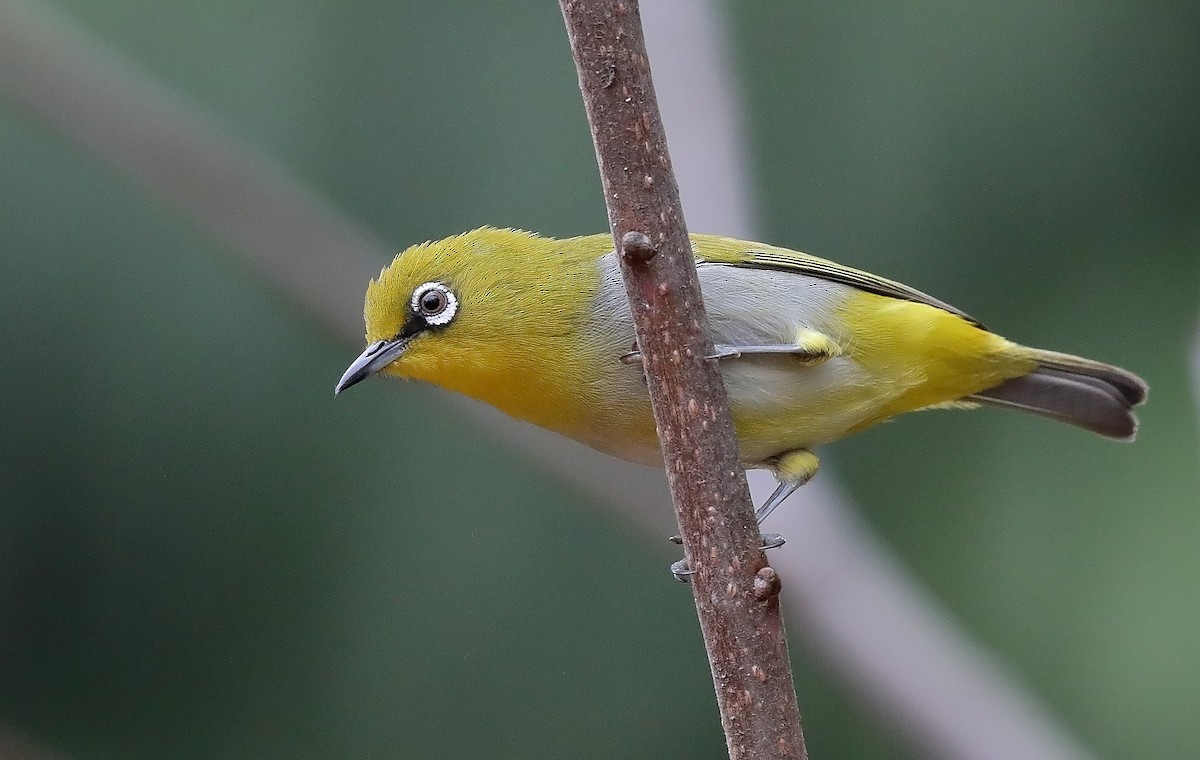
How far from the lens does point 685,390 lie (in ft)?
6.48

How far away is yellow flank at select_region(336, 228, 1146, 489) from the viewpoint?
2777mm

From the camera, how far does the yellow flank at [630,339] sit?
9.11 feet

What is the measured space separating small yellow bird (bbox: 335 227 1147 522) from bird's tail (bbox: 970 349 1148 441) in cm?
33

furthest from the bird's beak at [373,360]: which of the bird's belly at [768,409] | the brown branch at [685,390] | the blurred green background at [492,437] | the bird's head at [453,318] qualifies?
the blurred green background at [492,437]

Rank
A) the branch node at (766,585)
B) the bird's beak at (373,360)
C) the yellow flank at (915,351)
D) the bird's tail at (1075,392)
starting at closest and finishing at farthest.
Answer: the branch node at (766,585)
the bird's beak at (373,360)
the yellow flank at (915,351)
the bird's tail at (1075,392)

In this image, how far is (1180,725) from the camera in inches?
157

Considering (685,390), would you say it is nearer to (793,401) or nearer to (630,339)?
(630,339)

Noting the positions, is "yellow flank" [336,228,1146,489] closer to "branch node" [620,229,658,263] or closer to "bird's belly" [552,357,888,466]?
"bird's belly" [552,357,888,466]

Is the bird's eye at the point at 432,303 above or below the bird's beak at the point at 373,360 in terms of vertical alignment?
above

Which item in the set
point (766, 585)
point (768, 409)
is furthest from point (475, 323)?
point (766, 585)

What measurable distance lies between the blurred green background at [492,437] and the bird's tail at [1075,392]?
31.4 inches

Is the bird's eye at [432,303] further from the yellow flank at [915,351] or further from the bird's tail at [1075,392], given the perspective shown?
the bird's tail at [1075,392]

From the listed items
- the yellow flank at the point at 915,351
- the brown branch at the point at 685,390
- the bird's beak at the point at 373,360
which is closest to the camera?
the brown branch at the point at 685,390

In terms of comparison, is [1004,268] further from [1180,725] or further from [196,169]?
[196,169]
